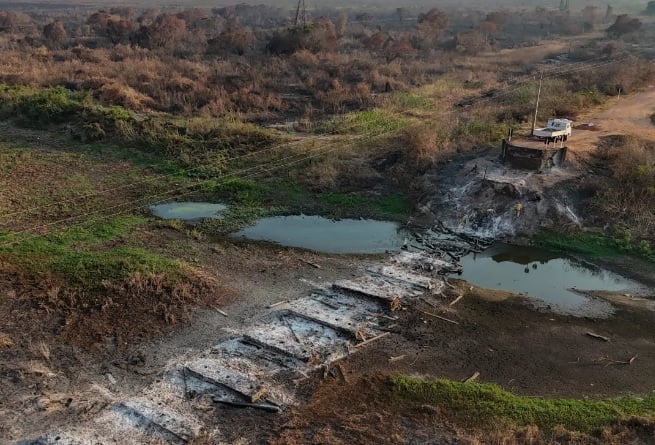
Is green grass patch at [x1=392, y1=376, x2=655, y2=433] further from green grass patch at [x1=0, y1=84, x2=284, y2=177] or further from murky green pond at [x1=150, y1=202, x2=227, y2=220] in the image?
green grass patch at [x1=0, y1=84, x2=284, y2=177]

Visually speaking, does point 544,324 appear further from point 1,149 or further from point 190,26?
point 190,26

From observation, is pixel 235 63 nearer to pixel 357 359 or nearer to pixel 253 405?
pixel 357 359

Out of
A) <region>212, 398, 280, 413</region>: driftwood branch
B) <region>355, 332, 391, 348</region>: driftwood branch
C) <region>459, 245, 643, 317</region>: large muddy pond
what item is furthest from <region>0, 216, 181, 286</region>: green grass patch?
<region>459, 245, 643, 317</region>: large muddy pond

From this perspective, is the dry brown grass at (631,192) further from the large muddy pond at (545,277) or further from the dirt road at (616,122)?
the large muddy pond at (545,277)

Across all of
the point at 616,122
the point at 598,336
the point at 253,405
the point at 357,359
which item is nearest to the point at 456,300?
the point at 598,336

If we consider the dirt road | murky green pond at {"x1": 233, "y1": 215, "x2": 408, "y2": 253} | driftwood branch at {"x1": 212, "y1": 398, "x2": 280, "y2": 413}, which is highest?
the dirt road

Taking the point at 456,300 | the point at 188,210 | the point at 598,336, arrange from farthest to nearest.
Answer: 1. the point at 188,210
2. the point at 456,300
3. the point at 598,336
